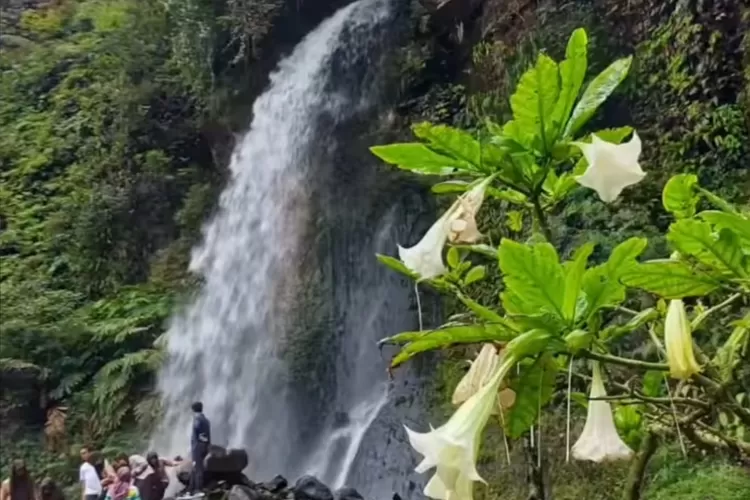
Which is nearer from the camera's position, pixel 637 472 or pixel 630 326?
pixel 630 326

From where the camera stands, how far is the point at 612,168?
697 millimetres

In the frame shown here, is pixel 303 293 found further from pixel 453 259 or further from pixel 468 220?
pixel 468 220

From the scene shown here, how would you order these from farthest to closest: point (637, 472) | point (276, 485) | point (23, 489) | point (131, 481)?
point (23, 489)
point (131, 481)
point (276, 485)
point (637, 472)

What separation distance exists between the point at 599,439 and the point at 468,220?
0.21 metres

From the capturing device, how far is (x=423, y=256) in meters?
0.79

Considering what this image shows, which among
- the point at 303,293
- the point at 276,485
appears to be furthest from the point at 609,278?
the point at 303,293

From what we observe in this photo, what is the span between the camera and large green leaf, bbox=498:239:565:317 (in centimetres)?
69

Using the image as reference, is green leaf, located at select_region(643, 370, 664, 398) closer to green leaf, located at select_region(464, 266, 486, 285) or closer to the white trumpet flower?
green leaf, located at select_region(464, 266, 486, 285)

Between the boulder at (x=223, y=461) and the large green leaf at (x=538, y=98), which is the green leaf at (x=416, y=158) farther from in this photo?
the boulder at (x=223, y=461)

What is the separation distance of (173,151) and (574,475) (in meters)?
5.96

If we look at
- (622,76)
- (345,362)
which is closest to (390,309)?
(345,362)

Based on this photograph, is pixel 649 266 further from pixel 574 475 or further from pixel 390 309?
pixel 390 309

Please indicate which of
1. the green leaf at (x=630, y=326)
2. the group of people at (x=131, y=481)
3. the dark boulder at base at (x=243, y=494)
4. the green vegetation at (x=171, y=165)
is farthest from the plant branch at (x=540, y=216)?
the group of people at (x=131, y=481)

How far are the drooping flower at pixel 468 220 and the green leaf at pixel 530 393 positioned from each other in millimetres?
122
